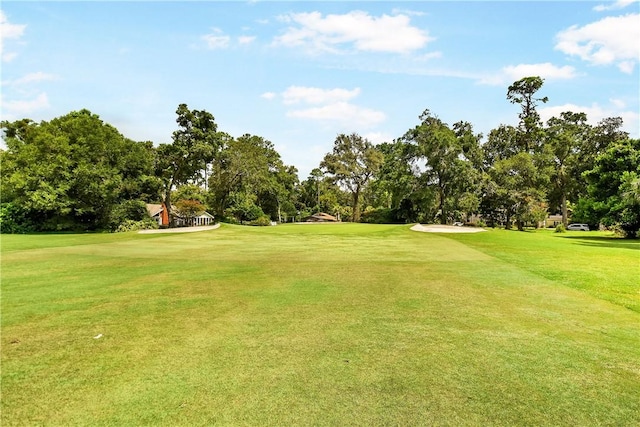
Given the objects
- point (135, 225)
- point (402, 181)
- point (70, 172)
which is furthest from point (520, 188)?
point (70, 172)

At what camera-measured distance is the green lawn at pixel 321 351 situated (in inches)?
135

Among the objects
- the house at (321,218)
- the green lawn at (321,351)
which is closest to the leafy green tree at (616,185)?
the green lawn at (321,351)

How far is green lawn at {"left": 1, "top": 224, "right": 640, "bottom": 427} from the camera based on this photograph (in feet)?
11.3

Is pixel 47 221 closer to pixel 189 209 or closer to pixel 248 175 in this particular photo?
pixel 189 209

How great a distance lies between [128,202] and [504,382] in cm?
4240

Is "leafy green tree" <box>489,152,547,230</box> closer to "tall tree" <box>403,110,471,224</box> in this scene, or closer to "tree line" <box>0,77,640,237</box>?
"tree line" <box>0,77,640,237</box>

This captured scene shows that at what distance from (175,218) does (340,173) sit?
31262mm

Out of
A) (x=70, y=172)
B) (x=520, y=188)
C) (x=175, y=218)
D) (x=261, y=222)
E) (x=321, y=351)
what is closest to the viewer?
(x=321, y=351)

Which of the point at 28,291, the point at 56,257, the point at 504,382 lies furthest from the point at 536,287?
the point at 56,257

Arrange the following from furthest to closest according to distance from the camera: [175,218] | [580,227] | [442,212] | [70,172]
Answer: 1. [580,227]
2. [175,218]
3. [442,212]
4. [70,172]

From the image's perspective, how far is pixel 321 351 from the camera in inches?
190

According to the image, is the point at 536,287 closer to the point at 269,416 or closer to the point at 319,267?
the point at 319,267

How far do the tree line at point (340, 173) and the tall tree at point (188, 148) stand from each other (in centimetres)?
15

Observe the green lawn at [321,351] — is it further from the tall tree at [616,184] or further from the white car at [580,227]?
the white car at [580,227]
